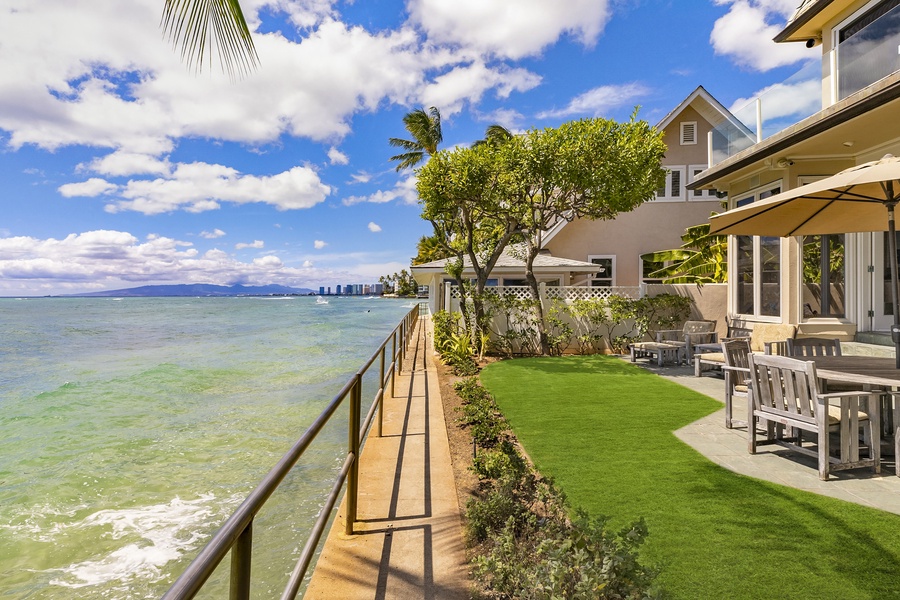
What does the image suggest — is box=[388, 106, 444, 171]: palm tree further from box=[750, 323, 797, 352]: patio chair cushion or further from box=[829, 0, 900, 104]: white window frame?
box=[750, 323, 797, 352]: patio chair cushion

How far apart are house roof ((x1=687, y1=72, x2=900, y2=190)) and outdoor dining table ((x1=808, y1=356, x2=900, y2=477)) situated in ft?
11.9

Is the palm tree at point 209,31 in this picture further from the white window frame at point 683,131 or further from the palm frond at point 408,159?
the palm frond at point 408,159

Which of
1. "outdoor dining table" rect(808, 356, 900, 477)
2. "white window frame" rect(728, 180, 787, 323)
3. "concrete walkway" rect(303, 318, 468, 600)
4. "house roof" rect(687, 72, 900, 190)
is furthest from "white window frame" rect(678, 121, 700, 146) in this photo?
"concrete walkway" rect(303, 318, 468, 600)

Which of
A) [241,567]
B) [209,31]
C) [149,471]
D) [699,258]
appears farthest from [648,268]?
[241,567]

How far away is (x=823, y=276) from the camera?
26.7 feet

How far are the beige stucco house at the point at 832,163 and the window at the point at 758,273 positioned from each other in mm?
21

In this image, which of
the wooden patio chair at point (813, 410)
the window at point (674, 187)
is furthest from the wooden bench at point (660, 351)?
the window at point (674, 187)

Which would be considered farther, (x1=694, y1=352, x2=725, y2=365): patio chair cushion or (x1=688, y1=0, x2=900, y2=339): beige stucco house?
(x1=694, y1=352, x2=725, y2=365): patio chair cushion

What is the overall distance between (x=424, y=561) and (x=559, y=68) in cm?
2009

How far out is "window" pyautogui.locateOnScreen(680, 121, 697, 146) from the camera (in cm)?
1798

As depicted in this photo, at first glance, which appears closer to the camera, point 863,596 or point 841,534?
point 863,596

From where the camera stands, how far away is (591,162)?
1077 centimetres

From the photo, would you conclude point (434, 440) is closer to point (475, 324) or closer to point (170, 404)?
point (475, 324)

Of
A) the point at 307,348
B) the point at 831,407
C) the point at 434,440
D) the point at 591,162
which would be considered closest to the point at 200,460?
the point at 434,440
